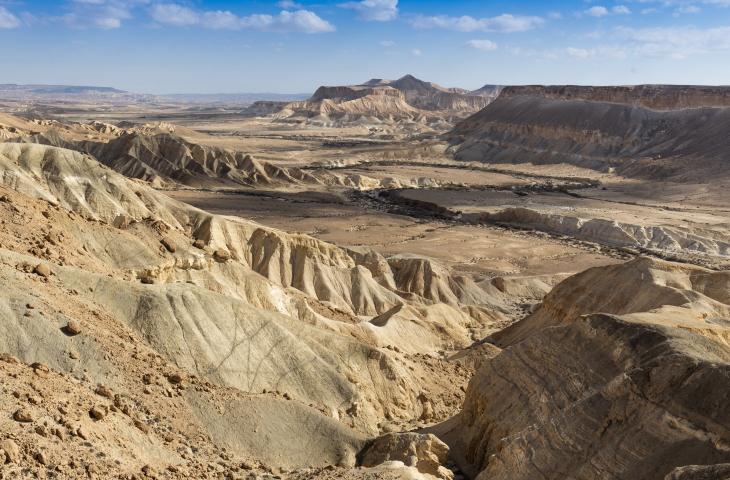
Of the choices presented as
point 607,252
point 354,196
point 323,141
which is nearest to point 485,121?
point 323,141

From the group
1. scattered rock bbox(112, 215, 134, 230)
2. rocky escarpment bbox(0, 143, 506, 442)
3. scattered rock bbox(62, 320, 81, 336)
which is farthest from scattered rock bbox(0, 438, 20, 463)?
scattered rock bbox(112, 215, 134, 230)

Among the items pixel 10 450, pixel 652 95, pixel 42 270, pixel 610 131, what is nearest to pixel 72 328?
pixel 42 270

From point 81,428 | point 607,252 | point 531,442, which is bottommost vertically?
point 607,252

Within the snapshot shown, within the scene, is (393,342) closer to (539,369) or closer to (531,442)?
(539,369)

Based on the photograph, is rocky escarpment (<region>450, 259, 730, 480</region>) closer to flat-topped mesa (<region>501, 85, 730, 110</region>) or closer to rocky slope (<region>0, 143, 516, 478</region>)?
rocky slope (<region>0, 143, 516, 478</region>)

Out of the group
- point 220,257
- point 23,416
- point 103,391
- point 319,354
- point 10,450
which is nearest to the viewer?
point 10,450

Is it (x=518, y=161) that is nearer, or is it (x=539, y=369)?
(x=539, y=369)

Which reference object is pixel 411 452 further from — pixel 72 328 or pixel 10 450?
pixel 10 450
